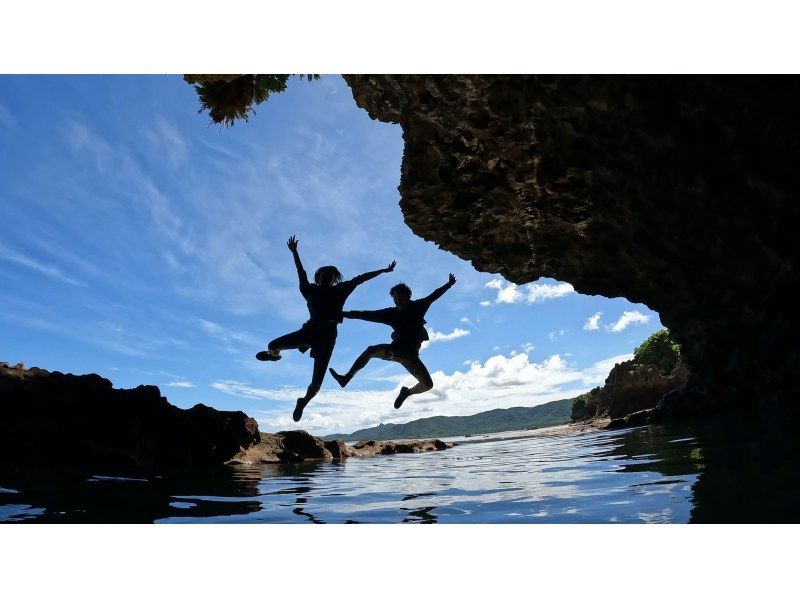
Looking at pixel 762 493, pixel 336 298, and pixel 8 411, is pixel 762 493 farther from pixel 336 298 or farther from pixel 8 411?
pixel 8 411

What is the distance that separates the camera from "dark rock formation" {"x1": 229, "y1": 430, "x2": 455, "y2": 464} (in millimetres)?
11498

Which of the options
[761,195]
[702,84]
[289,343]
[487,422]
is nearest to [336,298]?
[289,343]

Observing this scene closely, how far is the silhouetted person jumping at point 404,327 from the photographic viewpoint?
7.63 meters

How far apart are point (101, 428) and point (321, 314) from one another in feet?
20.0

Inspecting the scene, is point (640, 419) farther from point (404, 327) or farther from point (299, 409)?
point (299, 409)

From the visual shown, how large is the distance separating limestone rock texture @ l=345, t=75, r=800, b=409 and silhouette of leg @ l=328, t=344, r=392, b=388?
6107 mm

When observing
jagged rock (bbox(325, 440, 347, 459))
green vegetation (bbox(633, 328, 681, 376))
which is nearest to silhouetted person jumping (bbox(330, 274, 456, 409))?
jagged rock (bbox(325, 440, 347, 459))

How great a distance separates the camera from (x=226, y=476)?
26.3 ft

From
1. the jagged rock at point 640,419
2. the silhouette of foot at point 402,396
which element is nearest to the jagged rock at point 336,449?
the silhouette of foot at point 402,396

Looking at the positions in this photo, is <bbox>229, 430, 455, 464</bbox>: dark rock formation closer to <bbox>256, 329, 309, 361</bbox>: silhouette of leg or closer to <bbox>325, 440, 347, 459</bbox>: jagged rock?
→ <bbox>325, 440, 347, 459</bbox>: jagged rock

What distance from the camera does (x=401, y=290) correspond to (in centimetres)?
767

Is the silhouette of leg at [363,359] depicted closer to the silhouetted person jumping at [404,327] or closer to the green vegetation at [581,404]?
the silhouetted person jumping at [404,327]

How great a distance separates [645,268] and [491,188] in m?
5.58

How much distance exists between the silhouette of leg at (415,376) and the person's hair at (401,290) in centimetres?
104
